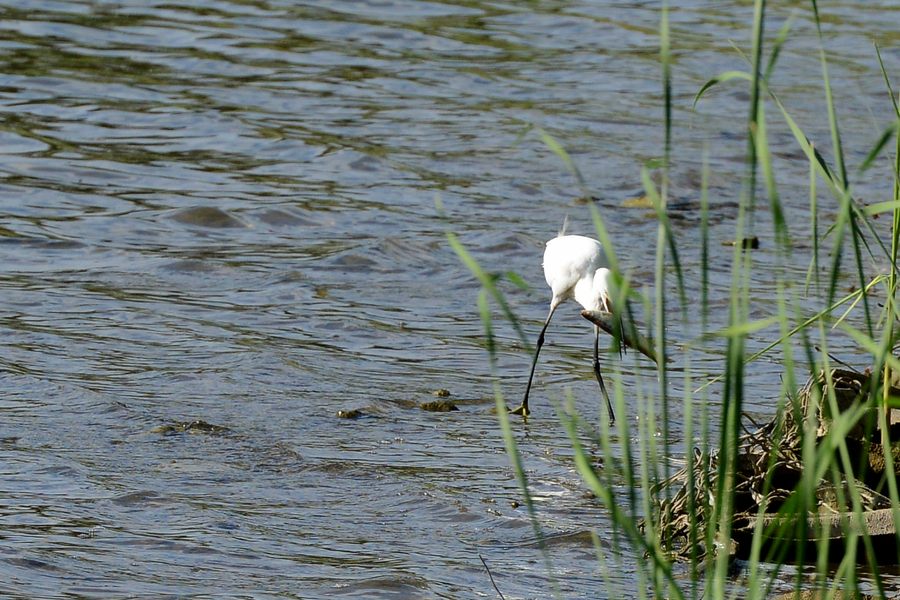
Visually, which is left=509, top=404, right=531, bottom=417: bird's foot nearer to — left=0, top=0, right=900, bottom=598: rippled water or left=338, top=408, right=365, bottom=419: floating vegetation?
left=0, top=0, right=900, bottom=598: rippled water

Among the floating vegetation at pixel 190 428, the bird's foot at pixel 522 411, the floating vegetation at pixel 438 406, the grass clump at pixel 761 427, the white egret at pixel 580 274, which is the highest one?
the grass clump at pixel 761 427

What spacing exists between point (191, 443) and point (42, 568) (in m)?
1.24

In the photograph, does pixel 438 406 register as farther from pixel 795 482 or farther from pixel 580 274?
pixel 795 482

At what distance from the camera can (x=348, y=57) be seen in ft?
40.3

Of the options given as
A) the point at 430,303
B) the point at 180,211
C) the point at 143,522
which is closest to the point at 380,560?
the point at 143,522

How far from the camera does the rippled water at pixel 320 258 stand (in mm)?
4031

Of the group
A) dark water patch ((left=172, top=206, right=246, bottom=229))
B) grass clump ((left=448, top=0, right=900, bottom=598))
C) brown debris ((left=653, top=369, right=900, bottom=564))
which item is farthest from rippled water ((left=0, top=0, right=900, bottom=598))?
brown debris ((left=653, top=369, right=900, bottom=564))

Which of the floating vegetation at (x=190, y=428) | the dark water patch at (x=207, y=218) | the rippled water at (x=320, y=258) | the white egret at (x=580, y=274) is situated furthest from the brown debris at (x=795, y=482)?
the dark water patch at (x=207, y=218)

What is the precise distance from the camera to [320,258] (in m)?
7.59

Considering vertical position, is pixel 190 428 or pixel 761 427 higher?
pixel 761 427

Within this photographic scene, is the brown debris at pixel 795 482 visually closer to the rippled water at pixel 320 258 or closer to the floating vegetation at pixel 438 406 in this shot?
the rippled water at pixel 320 258

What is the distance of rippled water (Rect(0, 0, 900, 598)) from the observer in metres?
4.03

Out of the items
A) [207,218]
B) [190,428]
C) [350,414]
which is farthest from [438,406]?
[207,218]

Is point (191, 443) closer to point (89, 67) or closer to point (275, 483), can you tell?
point (275, 483)
